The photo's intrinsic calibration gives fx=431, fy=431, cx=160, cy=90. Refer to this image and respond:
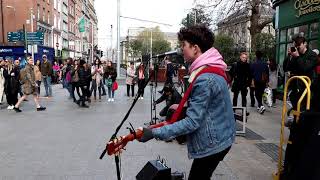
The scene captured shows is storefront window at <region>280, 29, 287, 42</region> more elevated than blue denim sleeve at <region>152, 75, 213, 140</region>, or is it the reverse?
storefront window at <region>280, 29, 287, 42</region>

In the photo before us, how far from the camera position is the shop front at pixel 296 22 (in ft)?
44.5

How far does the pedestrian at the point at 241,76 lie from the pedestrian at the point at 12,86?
277 inches

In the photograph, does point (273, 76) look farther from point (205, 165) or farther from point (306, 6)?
point (205, 165)

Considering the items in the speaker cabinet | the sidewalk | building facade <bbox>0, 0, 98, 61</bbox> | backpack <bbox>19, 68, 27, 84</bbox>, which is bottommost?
the sidewalk

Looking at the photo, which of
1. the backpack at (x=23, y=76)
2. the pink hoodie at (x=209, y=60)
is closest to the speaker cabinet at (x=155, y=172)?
the pink hoodie at (x=209, y=60)

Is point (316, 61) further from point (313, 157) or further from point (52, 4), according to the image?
point (52, 4)

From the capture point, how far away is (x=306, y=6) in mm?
14195

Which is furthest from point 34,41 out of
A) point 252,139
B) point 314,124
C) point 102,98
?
point 314,124

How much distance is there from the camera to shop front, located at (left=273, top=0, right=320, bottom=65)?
1356 cm

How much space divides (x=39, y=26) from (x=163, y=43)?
58.4m

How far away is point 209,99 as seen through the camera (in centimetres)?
304

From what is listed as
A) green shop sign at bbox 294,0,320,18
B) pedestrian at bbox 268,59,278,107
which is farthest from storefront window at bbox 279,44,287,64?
pedestrian at bbox 268,59,278,107

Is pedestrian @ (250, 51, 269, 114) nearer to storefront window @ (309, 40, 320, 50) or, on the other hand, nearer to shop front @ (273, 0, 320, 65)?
shop front @ (273, 0, 320, 65)

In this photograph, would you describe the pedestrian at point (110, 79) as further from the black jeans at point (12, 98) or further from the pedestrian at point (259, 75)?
the pedestrian at point (259, 75)
